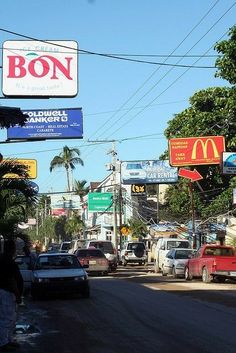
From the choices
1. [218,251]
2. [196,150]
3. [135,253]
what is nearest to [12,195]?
[218,251]

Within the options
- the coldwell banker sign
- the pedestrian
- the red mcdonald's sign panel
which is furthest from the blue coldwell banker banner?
the pedestrian

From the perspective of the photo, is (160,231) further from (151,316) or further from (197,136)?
(151,316)

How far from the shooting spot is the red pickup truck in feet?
82.8

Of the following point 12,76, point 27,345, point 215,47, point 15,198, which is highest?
point 215,47

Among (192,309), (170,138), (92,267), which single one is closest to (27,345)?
(192,309)

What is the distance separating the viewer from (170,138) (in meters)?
46.0

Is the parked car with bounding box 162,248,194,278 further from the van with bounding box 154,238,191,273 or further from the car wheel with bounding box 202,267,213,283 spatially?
the car wheel with bounding box 202,267,213,283

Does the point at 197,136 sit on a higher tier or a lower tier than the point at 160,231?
higher

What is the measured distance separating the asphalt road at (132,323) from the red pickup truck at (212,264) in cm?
506

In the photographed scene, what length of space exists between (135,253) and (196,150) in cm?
998

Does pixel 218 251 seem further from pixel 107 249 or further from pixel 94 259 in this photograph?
pixel 107 249

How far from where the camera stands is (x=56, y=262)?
65.4 ft

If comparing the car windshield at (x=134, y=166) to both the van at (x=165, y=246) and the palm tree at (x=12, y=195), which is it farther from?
the palm tree at (x=12, y=195)

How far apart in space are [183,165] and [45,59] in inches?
1020
